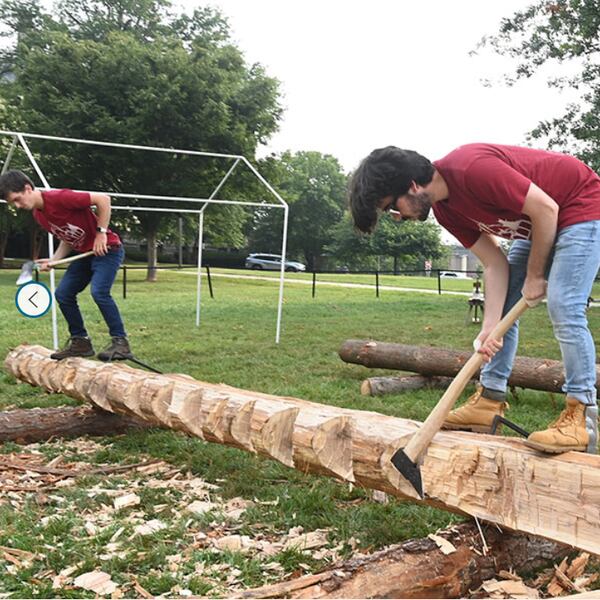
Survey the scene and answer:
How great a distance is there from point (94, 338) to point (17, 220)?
761 inches

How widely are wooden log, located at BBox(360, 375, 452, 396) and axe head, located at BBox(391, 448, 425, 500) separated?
3152 millimetres

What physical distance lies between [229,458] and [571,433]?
2.29 m

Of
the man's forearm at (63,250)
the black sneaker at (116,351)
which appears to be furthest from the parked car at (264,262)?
the black sneaker at (116,351)

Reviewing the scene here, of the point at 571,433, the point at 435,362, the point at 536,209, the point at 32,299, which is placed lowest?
the point at 435,362

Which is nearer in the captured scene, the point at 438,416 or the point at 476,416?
the point at 438,416

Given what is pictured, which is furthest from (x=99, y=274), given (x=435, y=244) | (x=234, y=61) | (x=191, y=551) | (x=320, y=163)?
(x=320, y=163)

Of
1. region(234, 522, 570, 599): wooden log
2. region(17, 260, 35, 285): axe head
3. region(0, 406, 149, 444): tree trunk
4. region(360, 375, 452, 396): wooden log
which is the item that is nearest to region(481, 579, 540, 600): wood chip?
region(234, 522, 570, 599): wooden log

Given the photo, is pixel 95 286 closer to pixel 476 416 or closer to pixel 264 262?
pixel 476 416

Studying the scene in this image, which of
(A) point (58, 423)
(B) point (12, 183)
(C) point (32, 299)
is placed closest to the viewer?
(B) point (12, 183)

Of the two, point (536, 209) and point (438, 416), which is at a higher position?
point (536, 209)

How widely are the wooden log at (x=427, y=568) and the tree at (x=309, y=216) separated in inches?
2023

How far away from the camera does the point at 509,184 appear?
2436mm

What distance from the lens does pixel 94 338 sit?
→ 9.18 metres

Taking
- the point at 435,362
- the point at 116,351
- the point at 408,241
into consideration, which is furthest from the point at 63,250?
the point at 408,241
